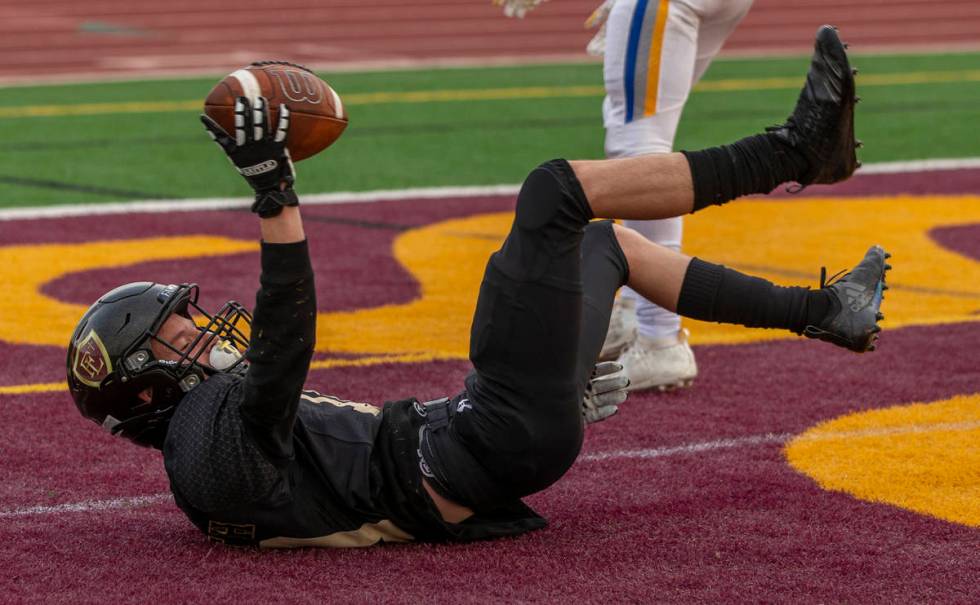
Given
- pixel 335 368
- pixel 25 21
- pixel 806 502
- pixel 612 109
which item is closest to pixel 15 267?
pixel 335 368

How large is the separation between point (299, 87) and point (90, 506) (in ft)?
4.10

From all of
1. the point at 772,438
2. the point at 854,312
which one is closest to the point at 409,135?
the point at 772,438

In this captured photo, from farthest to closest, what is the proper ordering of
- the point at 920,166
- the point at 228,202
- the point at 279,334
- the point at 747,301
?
the point at 920,166
the point at 228,202
the point at 747,301
the point at 279,334

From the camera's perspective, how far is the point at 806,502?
3494mm

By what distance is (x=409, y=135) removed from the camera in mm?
10672

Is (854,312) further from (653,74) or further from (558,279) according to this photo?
(653,74)

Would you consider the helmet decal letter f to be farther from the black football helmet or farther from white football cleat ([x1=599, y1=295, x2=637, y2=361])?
white football cleat ([x1=599, y1=295, x2=637, y2=361])

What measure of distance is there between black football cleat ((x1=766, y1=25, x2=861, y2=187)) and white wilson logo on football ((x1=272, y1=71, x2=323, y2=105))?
3.44 feet

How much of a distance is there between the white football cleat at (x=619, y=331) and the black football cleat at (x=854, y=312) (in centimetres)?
135

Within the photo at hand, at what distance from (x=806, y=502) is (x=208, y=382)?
1.45 metres

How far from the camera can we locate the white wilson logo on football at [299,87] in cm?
296

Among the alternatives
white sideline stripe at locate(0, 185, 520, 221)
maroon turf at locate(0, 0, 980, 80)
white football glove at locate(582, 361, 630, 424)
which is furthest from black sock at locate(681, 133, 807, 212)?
maroon turf at locate(0, 0, 980, 80)

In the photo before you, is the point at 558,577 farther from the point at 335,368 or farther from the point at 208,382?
the point at 335,368

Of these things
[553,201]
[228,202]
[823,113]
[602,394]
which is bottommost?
[228,202]
